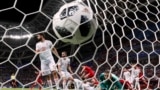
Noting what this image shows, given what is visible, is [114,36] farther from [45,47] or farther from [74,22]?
[74,22]

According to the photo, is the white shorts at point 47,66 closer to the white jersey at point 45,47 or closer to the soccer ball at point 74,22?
the white jersey at point 45,47

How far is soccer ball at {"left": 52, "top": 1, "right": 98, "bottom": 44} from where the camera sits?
193 cm

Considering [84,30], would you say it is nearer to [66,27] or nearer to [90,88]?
[66,27]

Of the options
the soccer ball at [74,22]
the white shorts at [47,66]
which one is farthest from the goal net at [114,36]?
the white shorts at [47,66]

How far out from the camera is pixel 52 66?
308 cm

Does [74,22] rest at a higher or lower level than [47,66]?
higher

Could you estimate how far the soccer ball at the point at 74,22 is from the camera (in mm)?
1933

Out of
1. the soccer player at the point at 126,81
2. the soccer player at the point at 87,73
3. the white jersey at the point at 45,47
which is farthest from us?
the soccer player at the point at 87,73

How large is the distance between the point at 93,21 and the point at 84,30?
3.2 inches

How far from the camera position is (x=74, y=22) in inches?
75.8

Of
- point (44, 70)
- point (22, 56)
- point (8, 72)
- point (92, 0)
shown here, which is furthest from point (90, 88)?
point (22, 56)

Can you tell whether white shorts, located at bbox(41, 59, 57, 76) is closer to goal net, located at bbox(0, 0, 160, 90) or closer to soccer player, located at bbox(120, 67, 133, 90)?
goal net, located at bbox(0, 0, 160, 90)

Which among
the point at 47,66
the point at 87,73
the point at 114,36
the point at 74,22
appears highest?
the point at 74,22

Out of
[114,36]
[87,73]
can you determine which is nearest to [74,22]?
[114,36]
